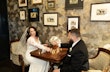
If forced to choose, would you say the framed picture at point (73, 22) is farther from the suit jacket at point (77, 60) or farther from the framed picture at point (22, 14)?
the framed picture at point (22, 14)

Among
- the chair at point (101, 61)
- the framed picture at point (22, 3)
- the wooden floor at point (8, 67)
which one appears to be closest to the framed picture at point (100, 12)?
the chair at point (101, 61)

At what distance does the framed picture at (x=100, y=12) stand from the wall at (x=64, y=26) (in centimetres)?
9

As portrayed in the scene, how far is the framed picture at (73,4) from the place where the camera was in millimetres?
3124

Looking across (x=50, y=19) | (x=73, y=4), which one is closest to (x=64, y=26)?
(x=50, y=19)

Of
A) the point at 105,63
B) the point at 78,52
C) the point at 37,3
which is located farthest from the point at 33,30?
the point at 105,63

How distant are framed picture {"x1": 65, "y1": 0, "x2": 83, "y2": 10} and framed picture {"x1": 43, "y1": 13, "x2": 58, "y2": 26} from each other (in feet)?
1.26

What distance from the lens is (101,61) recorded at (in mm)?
2627

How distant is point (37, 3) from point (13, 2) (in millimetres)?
1053

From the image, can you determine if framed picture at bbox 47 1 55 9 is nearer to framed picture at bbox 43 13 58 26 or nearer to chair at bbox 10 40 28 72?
framed picture at bbox 43 13 58 26

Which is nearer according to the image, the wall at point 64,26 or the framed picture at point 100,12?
the framed picture at point 100,12

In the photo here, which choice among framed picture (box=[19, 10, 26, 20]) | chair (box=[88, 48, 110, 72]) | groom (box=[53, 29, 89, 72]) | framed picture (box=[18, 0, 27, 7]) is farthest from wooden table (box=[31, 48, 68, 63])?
framed picture (box=[18, 0, 27, 7])

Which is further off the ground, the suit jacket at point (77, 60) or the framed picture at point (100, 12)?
the framed picture at point (100, 12)

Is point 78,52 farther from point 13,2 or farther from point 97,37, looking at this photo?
point 13,2

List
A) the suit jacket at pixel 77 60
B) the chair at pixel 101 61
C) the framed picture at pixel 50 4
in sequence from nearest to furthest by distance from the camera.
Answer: the suit jacket at pixel 77 60
the chair at pixel 101 61
the framed picture at pixel 50 4
